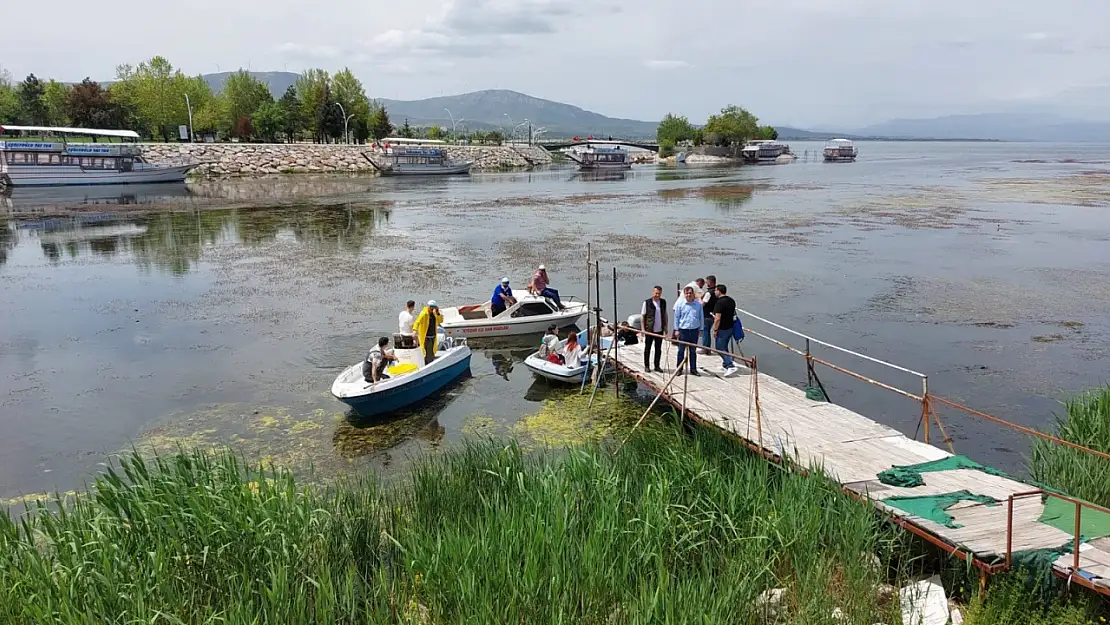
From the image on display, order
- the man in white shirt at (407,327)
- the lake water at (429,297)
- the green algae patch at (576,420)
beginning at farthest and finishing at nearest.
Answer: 1. the man in white shirt at (407,327)
2. the lake water at (429,297)
3. the green algae patch at (576,420)

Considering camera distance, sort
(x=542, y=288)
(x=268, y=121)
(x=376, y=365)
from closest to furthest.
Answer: (x=376, y=365), (x=542, y=288), (x=268, y=121)

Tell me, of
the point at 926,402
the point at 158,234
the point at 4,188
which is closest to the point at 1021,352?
the point at 926,402

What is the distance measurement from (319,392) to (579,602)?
34.8 ft

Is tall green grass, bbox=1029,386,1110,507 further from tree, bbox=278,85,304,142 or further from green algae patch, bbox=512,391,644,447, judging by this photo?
tree, bbox=278,85,304,142

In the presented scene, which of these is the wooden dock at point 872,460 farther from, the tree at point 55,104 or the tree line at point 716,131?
the tree line at point 716,131

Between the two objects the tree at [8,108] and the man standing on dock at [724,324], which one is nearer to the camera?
the man standing on dock at [724,324]

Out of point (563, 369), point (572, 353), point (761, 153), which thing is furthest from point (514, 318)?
point (761, 153)

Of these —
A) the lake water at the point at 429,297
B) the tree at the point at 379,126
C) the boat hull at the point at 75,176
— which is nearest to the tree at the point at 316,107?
the tree at the point at 379,126

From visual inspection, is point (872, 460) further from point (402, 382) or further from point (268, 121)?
point (268, 121)

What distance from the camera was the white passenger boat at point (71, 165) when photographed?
64000 mm

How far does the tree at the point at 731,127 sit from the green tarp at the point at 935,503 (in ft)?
435

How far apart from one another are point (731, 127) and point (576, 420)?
12859 cm

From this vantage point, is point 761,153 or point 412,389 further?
point 761,153

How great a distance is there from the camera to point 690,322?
14094 millimetres
